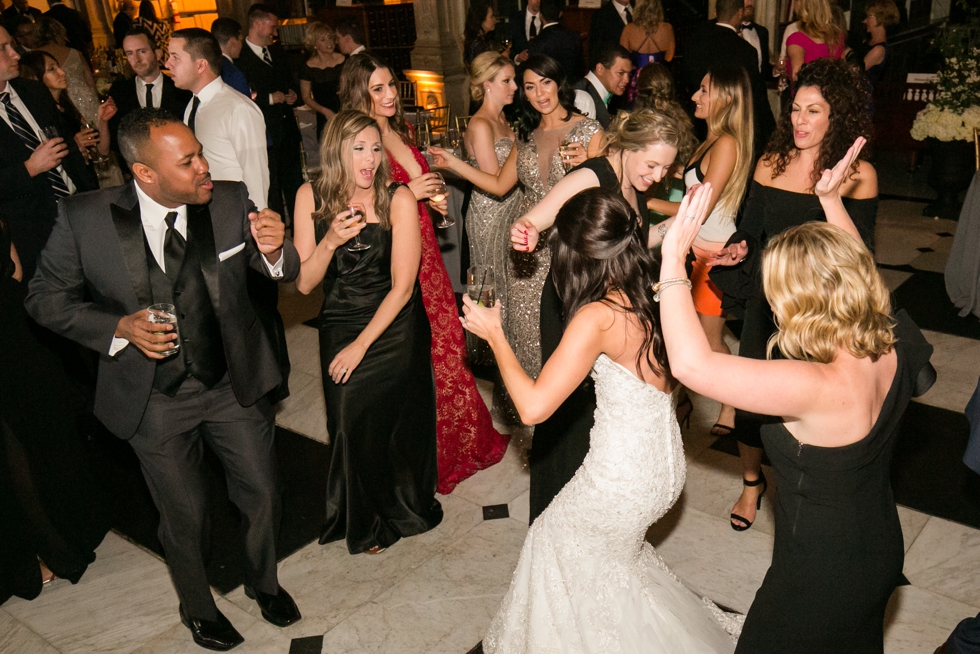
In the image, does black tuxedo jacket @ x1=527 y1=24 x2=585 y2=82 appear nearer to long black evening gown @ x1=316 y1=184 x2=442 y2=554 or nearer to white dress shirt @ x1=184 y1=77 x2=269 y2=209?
white dress shirt @ x1=184 y1=77 x2=269 y2=209

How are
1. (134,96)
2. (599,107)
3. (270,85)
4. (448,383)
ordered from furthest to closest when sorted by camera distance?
(270,85), (134,96), (599,107), (448,383)

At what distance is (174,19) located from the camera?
16.1m

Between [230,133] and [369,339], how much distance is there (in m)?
1.82

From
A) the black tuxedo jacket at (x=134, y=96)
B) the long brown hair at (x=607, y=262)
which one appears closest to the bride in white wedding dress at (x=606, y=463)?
the long brown hair at (x=607, y=262)

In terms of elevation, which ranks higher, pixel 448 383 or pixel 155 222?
pixel 155 222

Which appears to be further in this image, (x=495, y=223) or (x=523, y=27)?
(x=523, y=27)

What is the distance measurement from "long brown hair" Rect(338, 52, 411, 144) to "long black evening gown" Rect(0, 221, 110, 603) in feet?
4.97

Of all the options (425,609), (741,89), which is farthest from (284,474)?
(741,89)

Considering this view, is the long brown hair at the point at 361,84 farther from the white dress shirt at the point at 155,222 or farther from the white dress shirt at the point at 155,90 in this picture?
the white dress shirt at the point at 155,90

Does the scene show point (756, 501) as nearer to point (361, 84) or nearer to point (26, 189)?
point (361, 84)

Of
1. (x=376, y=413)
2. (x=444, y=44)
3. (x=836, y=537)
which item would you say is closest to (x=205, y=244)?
(x=376, y=413)

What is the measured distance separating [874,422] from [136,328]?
1823mm

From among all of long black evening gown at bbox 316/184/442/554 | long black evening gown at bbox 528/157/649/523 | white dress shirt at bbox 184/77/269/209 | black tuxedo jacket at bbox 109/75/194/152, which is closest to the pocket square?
long black evening gown at bbox 316/184/442/554

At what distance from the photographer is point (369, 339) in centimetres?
293
